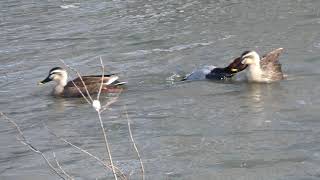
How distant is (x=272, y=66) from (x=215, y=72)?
3.00 ft

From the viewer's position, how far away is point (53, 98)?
13430 millimetres

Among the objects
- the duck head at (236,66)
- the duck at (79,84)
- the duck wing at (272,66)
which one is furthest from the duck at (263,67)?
the duck at (79,84)

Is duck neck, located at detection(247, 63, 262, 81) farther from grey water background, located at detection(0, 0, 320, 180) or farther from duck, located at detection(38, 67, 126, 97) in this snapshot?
duck, located at detection(38, 67, 126, 97)

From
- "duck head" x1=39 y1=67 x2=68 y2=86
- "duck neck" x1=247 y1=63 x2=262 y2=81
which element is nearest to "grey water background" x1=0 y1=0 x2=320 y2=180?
"duck neck" x1=247 y1=63 x2=262 y2=81

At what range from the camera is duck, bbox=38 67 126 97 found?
12.9 metres

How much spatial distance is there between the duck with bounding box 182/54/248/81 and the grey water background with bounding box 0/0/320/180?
0.52 feet

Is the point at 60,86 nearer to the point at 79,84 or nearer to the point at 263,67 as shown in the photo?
the point at 79,84

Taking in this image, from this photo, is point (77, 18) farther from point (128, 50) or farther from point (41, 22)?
point (128, 50)

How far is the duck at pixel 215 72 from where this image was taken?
12969 mm

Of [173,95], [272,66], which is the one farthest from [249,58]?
[173,95]

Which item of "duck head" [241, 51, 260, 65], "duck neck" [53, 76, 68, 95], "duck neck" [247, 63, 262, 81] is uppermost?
"duck head" [241, 51, 260, 65]

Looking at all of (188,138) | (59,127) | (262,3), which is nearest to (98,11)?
(262,3)

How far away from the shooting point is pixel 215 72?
12992mm

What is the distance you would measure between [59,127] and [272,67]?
371cm
